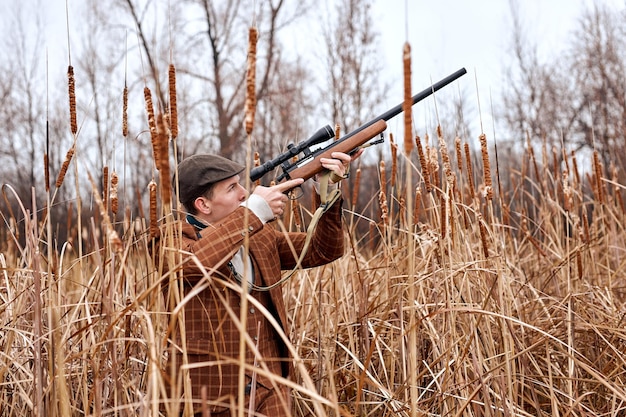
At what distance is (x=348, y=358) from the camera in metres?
2.63

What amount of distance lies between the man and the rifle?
4 centimetres

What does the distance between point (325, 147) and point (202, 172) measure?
0.46 meters

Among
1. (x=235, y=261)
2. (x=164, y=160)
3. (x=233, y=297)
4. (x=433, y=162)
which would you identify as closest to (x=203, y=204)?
(x=235, y=261)

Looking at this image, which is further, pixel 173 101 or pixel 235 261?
pixel 235 261

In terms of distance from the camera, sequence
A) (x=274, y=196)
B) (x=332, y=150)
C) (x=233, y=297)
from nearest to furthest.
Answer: (x=274, y=196), (x=233, y=297), (x=332, y=150)

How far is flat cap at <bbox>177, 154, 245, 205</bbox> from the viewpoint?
87.4 inches

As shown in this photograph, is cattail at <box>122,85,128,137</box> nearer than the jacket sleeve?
Yes

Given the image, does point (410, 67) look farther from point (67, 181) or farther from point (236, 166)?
point (67, 181)

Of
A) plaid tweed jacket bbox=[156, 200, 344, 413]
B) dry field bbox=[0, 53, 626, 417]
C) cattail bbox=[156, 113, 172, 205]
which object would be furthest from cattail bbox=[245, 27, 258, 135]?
plaid tweed jacket bbox=[156, 200, 344, 413]

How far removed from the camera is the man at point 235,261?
192cm

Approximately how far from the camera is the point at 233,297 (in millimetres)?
2100

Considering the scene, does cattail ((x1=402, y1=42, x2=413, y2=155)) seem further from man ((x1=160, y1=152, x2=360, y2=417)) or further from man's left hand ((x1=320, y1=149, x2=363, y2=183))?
man's left hand ((x1=320, y1=149, x2=363, y2=183))

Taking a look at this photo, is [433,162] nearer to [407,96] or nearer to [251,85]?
[407,96]

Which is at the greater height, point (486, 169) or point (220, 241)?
point (486, 169)
